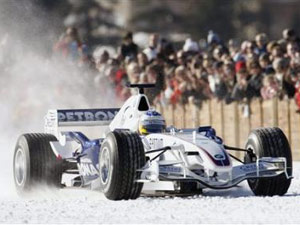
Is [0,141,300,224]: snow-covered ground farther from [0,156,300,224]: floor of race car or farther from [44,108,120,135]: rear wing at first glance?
[44,108,120,135]: rear wing

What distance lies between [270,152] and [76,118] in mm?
3000

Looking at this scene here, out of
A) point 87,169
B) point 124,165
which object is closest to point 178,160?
point 124,165

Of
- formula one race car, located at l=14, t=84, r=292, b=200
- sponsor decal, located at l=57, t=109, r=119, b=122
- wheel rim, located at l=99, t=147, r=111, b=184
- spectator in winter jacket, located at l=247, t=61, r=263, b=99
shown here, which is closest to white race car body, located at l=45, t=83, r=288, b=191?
formula one race car, located at l=14, t=84, r=292, b=200

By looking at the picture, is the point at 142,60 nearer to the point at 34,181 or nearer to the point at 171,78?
the point at 171,78

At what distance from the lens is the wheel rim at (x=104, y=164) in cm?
1284

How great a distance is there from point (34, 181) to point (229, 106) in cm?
755

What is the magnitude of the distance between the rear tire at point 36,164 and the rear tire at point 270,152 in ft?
7.75

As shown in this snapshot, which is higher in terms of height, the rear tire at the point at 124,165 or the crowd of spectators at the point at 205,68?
the crowd of spectators at the point at 205,68

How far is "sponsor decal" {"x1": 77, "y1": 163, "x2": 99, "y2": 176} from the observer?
13.5 metres

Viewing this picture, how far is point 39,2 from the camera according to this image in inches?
1069

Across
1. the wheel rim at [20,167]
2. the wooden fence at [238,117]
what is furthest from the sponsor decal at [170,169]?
the wooden fence at [238,117]

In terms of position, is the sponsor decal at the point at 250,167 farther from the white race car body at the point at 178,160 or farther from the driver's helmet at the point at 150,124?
the driver's helmet at the point at 150,124

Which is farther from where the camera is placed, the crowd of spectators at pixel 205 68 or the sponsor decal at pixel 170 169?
the crowd of spectators at pixel 205 68

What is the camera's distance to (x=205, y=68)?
70.7 feet
